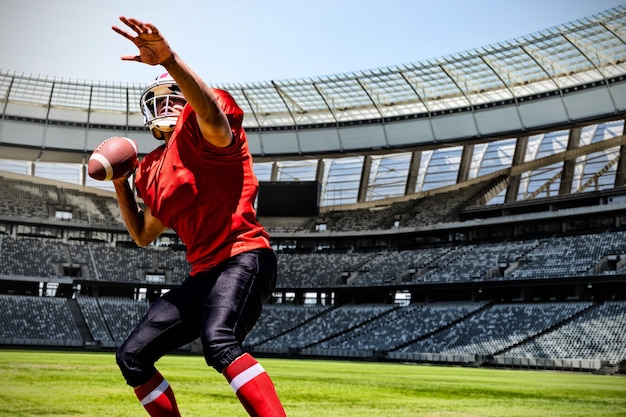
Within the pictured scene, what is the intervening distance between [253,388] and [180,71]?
74.5 inches

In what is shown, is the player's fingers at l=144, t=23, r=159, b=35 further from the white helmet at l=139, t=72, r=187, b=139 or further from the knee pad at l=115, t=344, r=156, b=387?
the knee pad at l=115, t=344, r=156, b=387

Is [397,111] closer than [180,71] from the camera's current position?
No

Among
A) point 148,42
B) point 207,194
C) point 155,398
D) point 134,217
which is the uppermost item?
point 148,42

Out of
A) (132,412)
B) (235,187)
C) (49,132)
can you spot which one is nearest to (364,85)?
(49,132)

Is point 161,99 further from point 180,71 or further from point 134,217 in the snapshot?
point 180,71

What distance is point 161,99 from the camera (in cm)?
484

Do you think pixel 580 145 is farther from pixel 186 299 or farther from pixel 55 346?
pixel 186 299

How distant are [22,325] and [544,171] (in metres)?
40.9

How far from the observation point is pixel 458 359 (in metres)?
39.5

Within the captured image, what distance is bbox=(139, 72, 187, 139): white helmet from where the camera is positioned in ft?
15.7

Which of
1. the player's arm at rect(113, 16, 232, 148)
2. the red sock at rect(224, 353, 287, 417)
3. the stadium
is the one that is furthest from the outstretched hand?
the stadium

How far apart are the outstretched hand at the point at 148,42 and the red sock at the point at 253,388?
1.83 metres

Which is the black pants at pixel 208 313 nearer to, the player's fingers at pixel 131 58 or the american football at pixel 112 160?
the american football at pixel 112 160

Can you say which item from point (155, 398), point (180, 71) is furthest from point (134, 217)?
point (180, 71)
